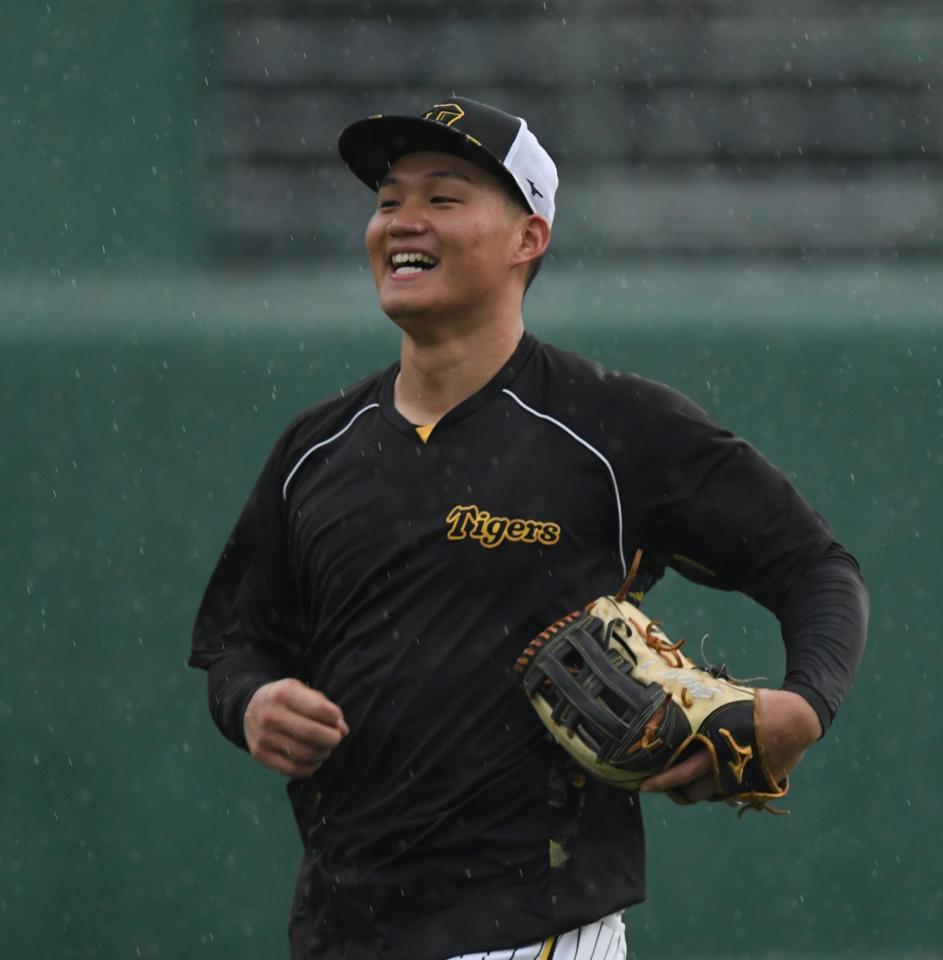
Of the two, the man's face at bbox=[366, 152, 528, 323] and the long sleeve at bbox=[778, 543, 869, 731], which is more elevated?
the man's face at bbox=[366, 152, 528, 323]

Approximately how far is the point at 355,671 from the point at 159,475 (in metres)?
2.36

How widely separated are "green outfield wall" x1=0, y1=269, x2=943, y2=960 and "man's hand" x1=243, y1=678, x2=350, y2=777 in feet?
7.61

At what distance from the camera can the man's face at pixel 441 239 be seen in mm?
3557

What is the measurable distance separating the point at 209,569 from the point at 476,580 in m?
2.41

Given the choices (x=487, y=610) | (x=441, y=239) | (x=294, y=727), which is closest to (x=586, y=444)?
(x=487, y=610)

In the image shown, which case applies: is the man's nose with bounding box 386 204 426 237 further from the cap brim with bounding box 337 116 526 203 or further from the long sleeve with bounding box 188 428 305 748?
the long sleeve with bounding box 188 428 305 748

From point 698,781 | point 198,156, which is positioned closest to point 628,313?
point 198,156

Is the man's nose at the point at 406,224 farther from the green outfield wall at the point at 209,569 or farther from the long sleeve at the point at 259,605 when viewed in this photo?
the green outfield wall at the point at 209,569

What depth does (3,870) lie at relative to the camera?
5.55 meters

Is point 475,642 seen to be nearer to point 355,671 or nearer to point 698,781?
point 355,671

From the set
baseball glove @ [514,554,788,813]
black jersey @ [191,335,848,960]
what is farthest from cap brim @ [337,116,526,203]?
baseball glove @ [514,554,788,813]

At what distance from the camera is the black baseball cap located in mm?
3600

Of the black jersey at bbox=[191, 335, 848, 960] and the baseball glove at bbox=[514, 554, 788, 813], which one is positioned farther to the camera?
the black jersey at bbox=[191, 335, 848, 960]

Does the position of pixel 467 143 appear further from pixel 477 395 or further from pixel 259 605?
pixel 259 605
